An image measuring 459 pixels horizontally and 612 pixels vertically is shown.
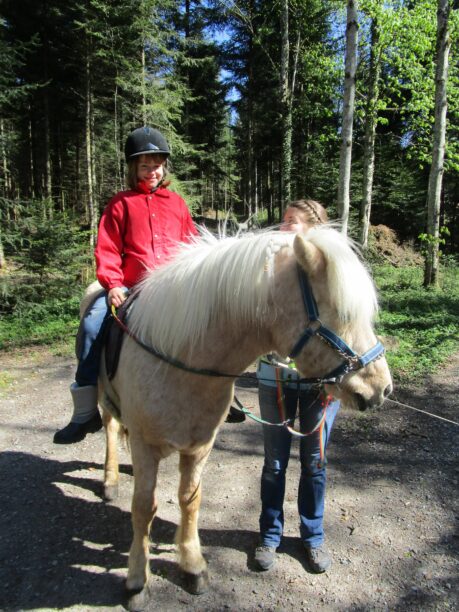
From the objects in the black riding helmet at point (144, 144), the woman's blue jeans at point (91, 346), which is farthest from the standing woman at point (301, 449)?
the woman's blue jeans at point (91, 346)

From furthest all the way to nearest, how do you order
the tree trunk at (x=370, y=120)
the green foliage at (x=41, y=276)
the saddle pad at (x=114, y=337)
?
the tree trunk at (x=370, y=120) < the green foliage at (x=41, y=276) < the saddle pad at (x=114, y=337)

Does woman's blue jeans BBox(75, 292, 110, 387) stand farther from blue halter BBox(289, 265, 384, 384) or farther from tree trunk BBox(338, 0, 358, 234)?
tree trunk BBox(338, 0, 358, 234)

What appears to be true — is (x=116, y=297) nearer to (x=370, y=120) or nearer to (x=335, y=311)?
(x=335, y=311)

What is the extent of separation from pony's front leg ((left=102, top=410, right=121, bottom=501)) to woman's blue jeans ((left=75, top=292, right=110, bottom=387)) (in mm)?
1052

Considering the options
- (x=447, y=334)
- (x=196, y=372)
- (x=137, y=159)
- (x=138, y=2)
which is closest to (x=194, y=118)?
(x=138, y=2)

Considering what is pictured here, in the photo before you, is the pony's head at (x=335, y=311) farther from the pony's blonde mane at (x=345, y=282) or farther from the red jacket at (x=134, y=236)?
the red jacket at (x=134, y=236)

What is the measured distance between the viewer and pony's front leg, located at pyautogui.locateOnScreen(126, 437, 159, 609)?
2281 mm

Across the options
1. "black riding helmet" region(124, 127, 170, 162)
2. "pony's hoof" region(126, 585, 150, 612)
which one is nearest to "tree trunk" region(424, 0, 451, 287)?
"black riding helmet" region(124, 127, 170, 162)

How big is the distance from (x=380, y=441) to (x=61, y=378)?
191 inches

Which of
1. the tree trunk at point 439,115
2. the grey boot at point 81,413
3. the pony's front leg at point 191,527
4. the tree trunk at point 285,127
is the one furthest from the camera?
the tree trunk at point 285,127

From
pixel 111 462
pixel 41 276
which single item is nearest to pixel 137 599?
pixel 111 462

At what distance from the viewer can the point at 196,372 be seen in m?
1.99

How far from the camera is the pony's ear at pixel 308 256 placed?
5.05ft

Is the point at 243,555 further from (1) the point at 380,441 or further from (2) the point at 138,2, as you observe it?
(2) the point at 138,2
